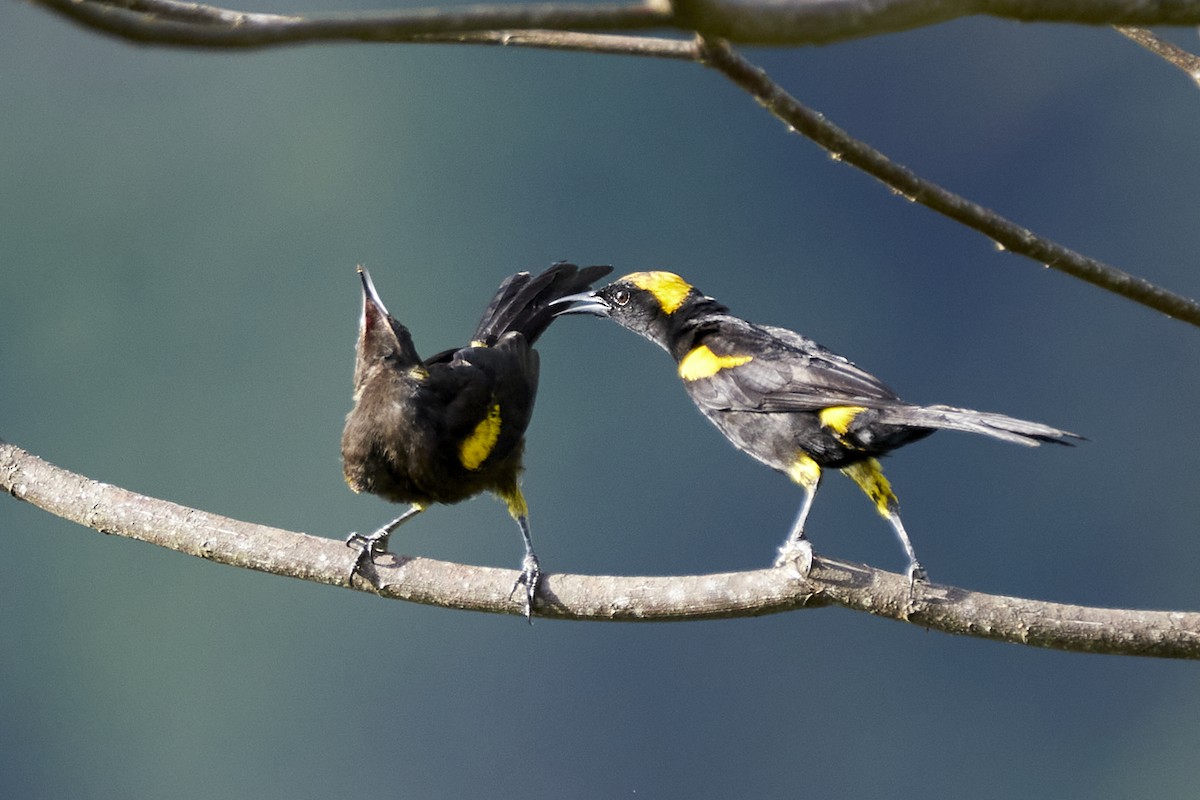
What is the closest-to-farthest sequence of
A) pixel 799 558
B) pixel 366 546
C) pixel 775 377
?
pixel 799 558, pixel 366 546, pixel 775 377

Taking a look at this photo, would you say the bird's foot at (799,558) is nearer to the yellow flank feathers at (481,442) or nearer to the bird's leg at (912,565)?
the bird's leg at (912,565)

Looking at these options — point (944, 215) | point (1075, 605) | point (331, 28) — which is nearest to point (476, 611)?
point (1075, 605)

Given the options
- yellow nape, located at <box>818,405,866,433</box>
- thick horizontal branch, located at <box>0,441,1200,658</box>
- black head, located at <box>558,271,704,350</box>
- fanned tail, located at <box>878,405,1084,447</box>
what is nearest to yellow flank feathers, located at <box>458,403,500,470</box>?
thick horizontal branch, located at <box>0,441,1200,658</box>

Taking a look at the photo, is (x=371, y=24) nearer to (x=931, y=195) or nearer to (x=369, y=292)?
(x=931, y=195)

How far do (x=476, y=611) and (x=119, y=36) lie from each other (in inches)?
94.5

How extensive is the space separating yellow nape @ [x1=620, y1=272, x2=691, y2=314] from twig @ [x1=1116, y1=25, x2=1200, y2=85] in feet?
6.09

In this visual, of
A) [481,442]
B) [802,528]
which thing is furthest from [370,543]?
[802,528]

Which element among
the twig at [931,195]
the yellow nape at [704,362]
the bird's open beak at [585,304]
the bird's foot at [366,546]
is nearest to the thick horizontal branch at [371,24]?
the twig at [931,195]

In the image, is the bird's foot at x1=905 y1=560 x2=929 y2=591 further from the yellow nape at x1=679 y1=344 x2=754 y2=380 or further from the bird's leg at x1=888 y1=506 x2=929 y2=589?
the yellow nape at x1=679 y1=344 x2=754 y2=380

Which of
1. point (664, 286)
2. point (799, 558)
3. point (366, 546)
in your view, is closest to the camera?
point (799, 558)

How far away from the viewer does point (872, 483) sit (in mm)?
3914

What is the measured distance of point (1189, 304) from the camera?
2.30 m

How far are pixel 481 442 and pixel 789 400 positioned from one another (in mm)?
Result: 1088

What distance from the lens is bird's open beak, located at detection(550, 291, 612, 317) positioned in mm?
4688
